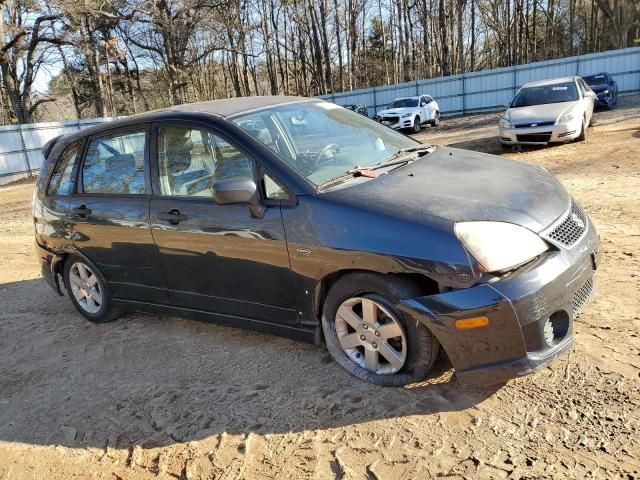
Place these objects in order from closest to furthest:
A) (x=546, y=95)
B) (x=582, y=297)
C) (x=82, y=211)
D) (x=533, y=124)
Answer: (x=582, y=297) < (x=82, y=211) < (x=533, y=124) < (x=546, y=95)

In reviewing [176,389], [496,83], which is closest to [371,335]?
[176,389]

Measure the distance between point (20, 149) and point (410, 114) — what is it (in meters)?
16.7

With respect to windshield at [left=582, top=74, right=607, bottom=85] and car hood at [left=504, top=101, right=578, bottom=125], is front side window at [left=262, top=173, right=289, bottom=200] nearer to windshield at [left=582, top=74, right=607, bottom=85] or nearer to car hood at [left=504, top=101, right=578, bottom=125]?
car hood at [left=504, top=101, right=578, bottom=125]

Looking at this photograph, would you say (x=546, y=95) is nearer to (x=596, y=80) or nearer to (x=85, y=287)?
(x=596, y=80)

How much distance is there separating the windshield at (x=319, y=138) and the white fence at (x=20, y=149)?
2205 centimetres

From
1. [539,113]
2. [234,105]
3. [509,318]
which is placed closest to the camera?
[509,318]

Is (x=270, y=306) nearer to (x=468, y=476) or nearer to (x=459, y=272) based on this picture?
(x=459, y=272)

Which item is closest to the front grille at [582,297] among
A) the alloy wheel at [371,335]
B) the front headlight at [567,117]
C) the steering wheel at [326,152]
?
the alloy wheel at [371,335]

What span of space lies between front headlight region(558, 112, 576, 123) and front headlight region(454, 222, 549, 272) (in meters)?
9.98

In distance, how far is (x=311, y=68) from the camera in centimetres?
4225

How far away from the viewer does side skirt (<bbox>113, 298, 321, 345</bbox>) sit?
3.44 m

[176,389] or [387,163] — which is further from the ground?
[387,163]

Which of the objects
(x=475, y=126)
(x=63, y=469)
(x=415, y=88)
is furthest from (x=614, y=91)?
(x=63, y=469)

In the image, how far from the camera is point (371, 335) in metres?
3.15
